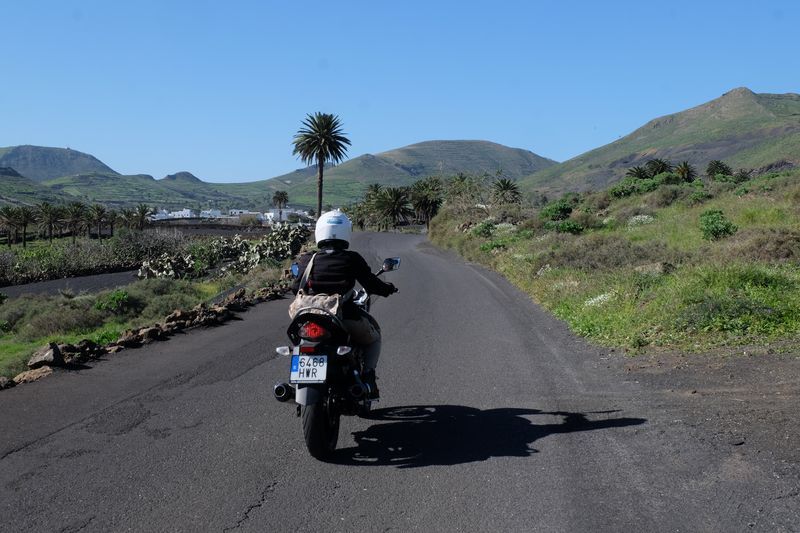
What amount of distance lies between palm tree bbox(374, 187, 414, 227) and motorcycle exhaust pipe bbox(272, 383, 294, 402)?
91.9 m

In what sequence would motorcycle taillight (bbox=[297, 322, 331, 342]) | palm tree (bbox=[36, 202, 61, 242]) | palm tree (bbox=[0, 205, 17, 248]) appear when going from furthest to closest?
palm tree (bbox=[36, 202, 61, 242])
palm tree (bbox=[0, 205, 17, 248])
motorcycle taillight (bbox=[297, 322, 331, 342])

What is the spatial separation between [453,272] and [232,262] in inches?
1276

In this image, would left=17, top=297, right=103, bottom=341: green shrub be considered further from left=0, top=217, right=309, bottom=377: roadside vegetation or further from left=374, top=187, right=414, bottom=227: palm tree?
left=374, top=187, right=414, bottom=227: palm tree

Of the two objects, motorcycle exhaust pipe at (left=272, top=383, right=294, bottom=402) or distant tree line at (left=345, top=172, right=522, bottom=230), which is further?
distant tree line at (left=345, top=172, right=522, bottom=230)

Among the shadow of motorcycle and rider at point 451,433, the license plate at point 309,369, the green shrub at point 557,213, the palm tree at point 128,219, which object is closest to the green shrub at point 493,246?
the green shrub at point 557,213

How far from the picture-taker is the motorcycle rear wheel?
5.54 meters

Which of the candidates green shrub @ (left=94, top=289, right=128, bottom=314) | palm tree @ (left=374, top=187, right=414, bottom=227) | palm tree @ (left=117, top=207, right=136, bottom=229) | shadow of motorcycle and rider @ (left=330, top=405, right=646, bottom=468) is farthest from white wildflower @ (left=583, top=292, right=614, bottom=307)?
palm tree @ (left=117, top=207, right=136, bottom=229)

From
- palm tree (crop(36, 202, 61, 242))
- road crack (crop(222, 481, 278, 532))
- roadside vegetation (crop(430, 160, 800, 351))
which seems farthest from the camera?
palm tree (crop(36, 202, 61, 242))

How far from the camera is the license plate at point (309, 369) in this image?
18.2 ft

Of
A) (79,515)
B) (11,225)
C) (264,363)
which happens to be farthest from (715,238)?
(11,225)

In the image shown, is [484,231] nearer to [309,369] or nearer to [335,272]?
[335,272]

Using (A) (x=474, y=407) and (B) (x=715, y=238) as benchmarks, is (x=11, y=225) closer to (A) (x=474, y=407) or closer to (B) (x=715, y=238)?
(B) (x=715, y=238)

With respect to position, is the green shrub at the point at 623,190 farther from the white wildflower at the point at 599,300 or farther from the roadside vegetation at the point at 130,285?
the white wildflower at the point at 599,300

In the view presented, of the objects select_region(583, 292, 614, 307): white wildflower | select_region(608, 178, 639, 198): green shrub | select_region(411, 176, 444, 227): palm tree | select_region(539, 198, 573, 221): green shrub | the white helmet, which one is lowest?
select_region(583, 292, 614, 307): white wildflower
